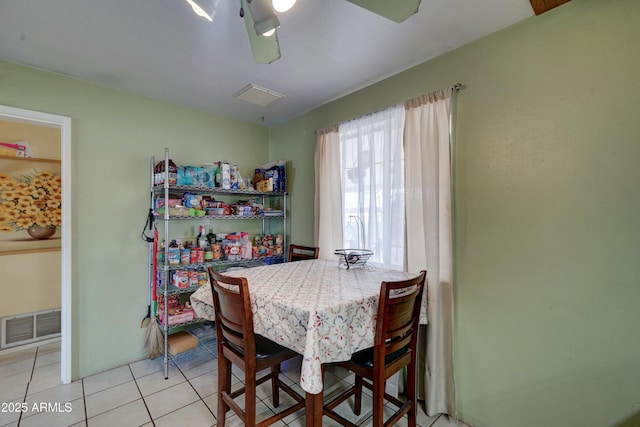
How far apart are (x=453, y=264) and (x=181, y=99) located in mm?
2851

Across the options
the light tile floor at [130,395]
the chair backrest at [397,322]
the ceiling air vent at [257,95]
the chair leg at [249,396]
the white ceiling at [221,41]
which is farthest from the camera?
the ceiling air vent at [257,95]

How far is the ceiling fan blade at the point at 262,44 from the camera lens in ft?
3.94

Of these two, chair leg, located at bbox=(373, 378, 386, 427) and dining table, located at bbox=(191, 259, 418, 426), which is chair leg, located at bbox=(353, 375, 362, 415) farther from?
dining table, located at bbox=(191, 259, 418, 426)

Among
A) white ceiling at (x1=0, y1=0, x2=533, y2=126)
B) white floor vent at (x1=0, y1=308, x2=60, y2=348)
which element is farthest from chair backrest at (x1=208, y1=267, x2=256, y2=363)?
white floor vent at (x1=0, y1=308, x2=60, y2=348)

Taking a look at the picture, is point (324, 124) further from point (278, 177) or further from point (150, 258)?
point (150, 258)

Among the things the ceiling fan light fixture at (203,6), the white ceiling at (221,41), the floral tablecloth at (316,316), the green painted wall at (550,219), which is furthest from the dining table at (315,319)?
the white ceiling at (221,41)

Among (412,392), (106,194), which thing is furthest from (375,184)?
(106,194)

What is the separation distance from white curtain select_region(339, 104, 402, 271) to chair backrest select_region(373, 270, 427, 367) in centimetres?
63

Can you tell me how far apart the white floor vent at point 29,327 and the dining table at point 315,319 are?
111 inches

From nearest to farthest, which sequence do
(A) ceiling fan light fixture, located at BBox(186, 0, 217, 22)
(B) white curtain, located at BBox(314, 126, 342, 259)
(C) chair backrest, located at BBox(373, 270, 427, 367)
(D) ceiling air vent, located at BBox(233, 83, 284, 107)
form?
1. (A) ceiling fan light fixture, located at BBox(186, 0, 217, 22)
2. (C) chair backrest, located at BBox(373, 270, 427, 367)
3. (D) ceiling air vent, located at BBox(233, 83, 284, 107)
4. (B) white curtain, located at BBox(314, 126, 342, 259)

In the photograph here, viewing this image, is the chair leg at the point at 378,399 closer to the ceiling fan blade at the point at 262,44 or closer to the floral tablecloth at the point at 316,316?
the floral tablecloth at the point at 316,316

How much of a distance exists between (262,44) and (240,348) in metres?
1.59

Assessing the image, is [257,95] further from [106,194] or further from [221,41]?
[106,194]

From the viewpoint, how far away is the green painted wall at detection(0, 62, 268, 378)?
221 centimetres
